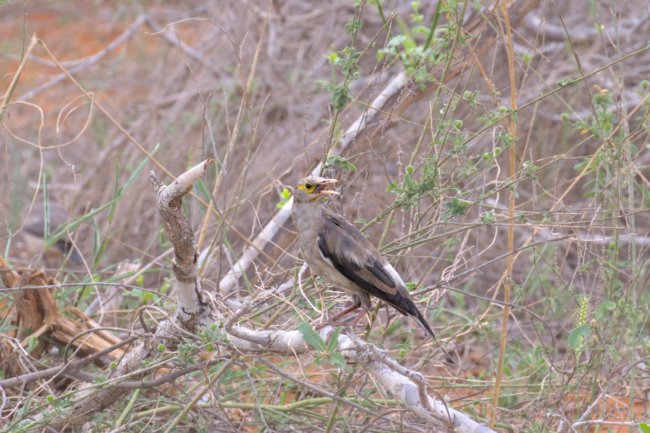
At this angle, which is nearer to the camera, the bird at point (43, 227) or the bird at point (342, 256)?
the bird at point (342, 256)

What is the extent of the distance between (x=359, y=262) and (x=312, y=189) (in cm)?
43

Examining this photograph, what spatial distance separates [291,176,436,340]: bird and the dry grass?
8.3 inches

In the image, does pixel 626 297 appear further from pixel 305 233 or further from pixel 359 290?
pixel 305 233

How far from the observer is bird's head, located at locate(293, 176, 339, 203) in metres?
4.21

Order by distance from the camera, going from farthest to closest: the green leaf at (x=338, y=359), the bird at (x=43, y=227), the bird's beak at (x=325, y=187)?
the bird at (x=43, y=227) < the bird's beak at (x=325, y=187) < the green leaf at (x=338, y=359)

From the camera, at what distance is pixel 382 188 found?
7523 millimetres

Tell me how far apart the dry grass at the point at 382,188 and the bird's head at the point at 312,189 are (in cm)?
22

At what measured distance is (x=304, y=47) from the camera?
8492 mm

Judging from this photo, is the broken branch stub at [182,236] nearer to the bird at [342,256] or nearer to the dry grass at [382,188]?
the dry grass at [382,188]

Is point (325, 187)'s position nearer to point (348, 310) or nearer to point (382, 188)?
point (348, 310)

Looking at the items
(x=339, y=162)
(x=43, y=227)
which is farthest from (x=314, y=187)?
(x=43, y=227)

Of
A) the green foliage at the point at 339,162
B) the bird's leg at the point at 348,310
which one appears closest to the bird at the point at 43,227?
the bird's leg at the point at 348,310

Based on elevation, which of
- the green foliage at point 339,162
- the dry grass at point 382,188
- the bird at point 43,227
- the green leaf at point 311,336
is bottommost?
the bird at point 43,227

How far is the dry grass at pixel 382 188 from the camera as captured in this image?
4.30 meters
